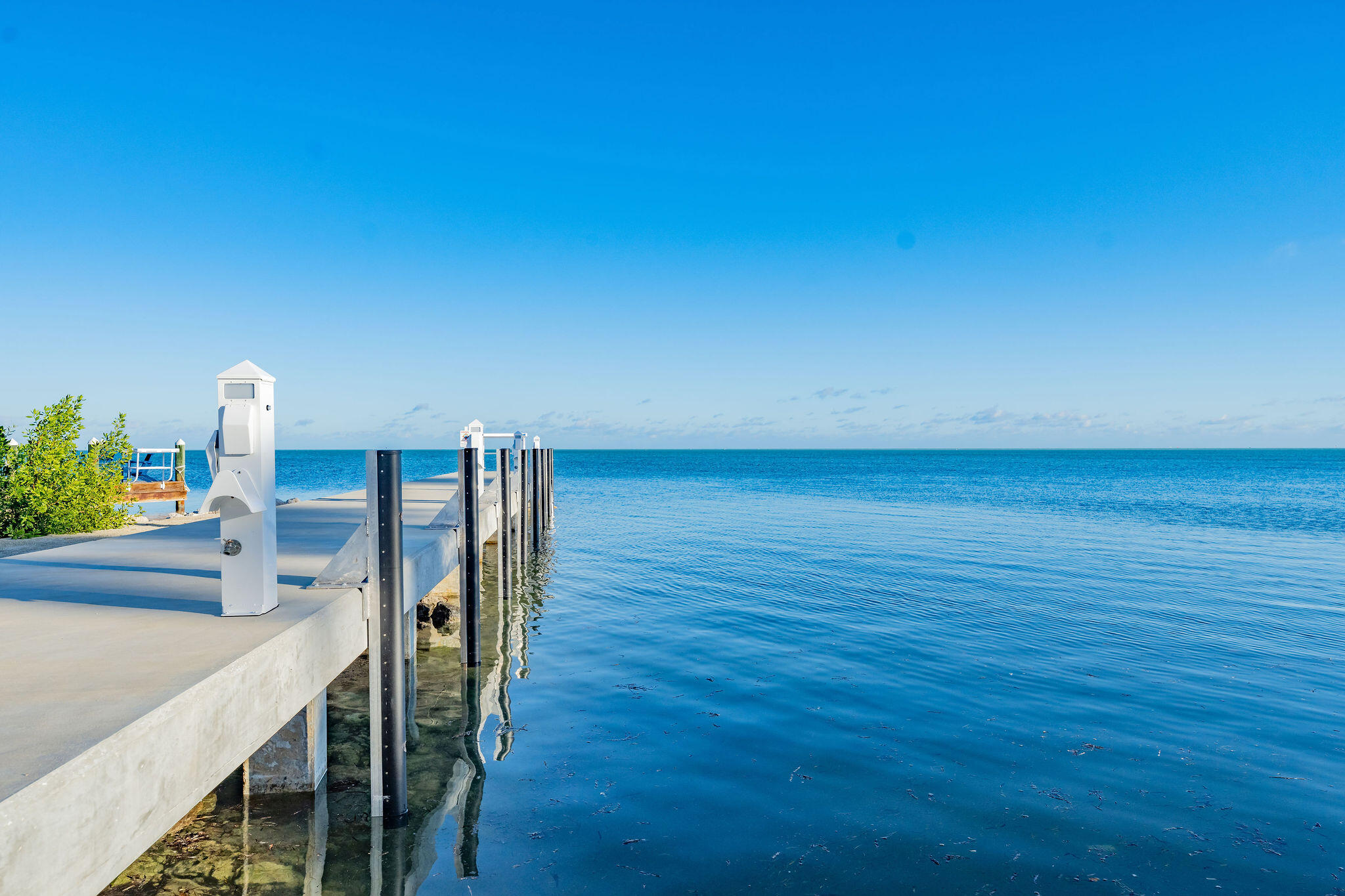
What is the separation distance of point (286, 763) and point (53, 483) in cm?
1388

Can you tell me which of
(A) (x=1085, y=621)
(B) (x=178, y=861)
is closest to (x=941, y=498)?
(A) (x=1085, y=621)

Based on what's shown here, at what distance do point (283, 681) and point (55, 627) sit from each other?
147 cm

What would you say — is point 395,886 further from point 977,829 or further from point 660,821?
point 977,829

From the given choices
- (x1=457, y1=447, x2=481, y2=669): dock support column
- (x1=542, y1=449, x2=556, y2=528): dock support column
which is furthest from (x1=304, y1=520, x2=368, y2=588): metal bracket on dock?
(x1=542, y1=449, x2=556, y2=528): dock support column

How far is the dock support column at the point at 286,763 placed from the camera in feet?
16.6

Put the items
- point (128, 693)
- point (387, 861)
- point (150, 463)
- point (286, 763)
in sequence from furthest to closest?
point (150, 463) < point (286, 763) < point (387, 861) < point (128, 693)

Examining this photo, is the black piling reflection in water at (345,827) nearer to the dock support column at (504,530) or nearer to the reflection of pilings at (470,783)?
the reflection of pilings at (470,783)

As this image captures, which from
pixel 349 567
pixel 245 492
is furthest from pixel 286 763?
pixel 245 492

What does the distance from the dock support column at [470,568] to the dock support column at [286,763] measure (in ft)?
11.7

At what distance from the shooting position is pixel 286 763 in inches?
200

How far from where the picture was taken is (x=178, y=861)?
4.38m

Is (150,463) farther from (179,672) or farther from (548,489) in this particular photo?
(179,672)

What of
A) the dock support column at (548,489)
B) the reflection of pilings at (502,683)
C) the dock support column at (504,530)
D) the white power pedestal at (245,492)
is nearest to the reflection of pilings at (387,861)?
the reflection of pilings at (502,683)

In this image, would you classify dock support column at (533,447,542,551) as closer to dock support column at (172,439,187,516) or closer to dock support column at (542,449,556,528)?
dock support column at (542,449,556,528)
